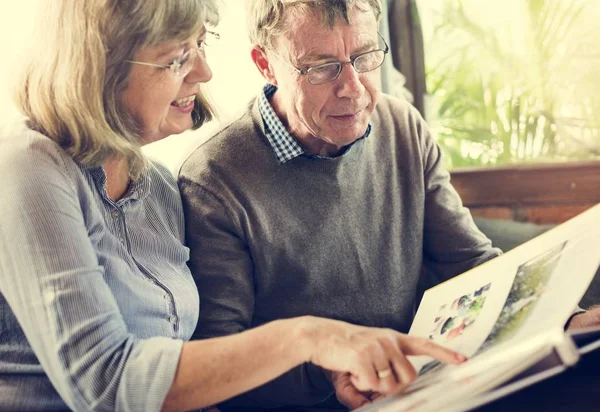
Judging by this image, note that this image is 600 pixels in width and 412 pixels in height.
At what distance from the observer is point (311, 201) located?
4.83 feet

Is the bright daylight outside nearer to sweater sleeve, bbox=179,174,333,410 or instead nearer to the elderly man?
the elderly man

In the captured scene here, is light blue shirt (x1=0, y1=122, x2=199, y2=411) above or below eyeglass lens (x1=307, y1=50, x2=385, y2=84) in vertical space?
below

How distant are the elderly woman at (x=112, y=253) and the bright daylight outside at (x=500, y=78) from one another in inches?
26.9

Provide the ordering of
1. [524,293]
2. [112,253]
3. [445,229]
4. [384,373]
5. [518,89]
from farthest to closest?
[518,89]
[445,229]
[112,253]
[524,293]
[384,373]

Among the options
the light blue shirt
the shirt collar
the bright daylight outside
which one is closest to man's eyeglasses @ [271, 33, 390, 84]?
the shirt collar

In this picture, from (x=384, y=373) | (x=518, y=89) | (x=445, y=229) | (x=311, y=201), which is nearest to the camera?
(x=384, y=373)

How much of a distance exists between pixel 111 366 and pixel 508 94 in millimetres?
1585

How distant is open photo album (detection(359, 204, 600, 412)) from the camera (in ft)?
2.36

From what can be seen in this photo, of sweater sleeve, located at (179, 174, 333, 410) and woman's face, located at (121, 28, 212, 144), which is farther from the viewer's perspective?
sweater sleeve, located at (179, 174, 333, 410)

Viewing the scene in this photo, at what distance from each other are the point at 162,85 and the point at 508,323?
62cm

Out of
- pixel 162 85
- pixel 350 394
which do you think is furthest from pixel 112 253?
pixel 350 394

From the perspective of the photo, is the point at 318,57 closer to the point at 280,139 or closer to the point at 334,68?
the point at 334,68

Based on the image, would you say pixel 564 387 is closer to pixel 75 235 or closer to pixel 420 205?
pixel 75 235

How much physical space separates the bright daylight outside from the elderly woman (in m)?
0.68
